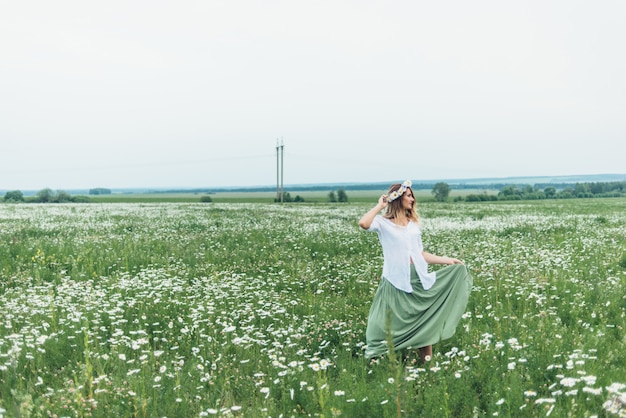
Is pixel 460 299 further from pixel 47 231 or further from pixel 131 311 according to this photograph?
pixel 47 231

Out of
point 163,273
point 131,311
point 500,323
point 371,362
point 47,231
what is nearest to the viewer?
point 371,362

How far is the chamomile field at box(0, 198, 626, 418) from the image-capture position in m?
4.47

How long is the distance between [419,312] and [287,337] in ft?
6.03

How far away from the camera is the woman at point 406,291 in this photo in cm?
579

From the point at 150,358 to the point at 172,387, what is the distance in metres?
0.91

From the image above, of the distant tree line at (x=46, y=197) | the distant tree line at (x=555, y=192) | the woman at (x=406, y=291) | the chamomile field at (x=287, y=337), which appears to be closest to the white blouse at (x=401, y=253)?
the woman at (x=406, y=291)

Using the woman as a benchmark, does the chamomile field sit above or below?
below

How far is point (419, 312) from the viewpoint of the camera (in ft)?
19.3

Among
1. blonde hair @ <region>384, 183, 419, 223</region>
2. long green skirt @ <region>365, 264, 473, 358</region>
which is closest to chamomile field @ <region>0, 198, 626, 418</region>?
long green skirt @ <region>365, 264, 473, 358</region>

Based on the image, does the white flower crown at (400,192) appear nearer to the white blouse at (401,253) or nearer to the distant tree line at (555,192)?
the white blouse at (401,253)

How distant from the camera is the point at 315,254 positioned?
12.9 meters

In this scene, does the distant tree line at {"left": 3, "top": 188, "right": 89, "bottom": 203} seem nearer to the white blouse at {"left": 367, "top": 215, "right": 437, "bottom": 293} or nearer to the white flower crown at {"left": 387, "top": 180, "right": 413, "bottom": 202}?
the white blouse at {"left": 367, "top": 215, "right": 437, "bottom": 293}

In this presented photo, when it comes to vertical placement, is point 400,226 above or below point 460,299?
above

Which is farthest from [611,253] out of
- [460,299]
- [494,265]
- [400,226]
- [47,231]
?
[47,231]
